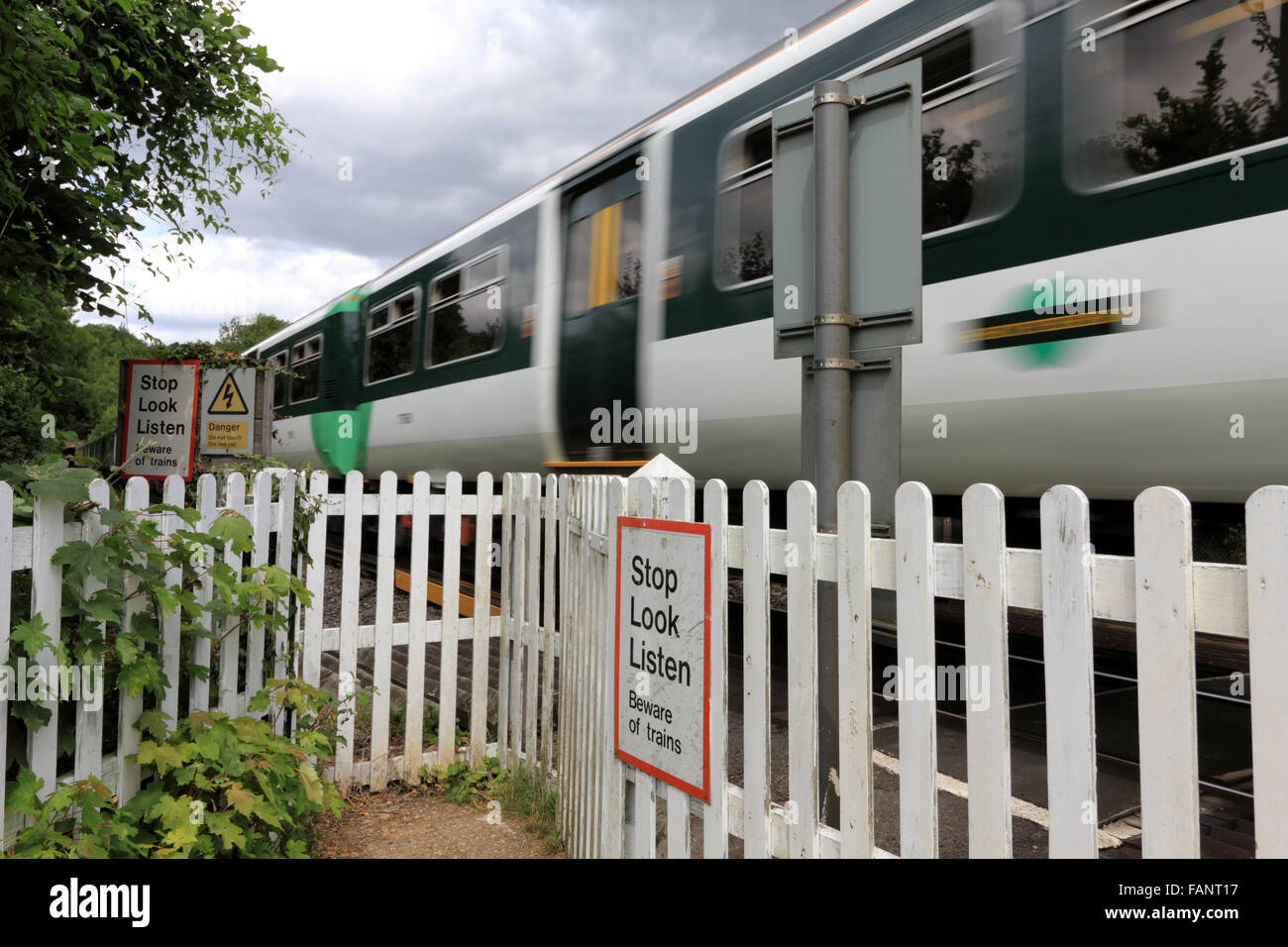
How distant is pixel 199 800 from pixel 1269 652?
127 inches

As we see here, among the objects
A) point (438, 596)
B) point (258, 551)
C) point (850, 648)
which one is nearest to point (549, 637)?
point (258, 551)

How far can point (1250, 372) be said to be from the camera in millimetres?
3375

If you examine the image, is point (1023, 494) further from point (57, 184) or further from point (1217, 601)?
point (57, 184)

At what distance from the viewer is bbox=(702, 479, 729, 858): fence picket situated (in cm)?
249

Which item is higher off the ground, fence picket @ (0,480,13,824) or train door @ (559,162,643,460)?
train door @ (559,162,643,460)

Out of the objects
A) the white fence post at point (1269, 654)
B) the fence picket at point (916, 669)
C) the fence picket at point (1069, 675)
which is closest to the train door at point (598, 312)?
the fence picket at point (916, 669)

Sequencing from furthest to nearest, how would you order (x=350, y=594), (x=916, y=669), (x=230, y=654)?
(x=350, y=594) < (x=230, y=654) < (x=916, y=669)

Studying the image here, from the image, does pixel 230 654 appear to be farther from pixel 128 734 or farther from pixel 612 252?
pixel 612 252

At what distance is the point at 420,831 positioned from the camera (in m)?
4.12

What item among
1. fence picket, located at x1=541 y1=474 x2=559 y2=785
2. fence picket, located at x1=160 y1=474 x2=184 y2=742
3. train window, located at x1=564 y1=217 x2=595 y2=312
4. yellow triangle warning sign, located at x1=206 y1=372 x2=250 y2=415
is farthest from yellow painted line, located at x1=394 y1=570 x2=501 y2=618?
fence picket, located at x1=160 y1=474 x2=184 y2=742

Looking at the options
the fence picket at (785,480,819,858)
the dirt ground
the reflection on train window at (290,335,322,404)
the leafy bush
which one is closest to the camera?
the fence picket at (785,480,819,858)

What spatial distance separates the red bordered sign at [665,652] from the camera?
255 centimetres

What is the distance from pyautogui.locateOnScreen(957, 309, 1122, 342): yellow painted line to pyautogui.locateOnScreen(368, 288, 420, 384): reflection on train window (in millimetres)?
7042

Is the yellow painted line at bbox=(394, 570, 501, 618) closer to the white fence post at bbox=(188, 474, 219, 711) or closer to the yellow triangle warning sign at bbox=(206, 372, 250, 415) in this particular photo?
the yellow triangle warning sign at bbox=(206, 372, 250, 415)
